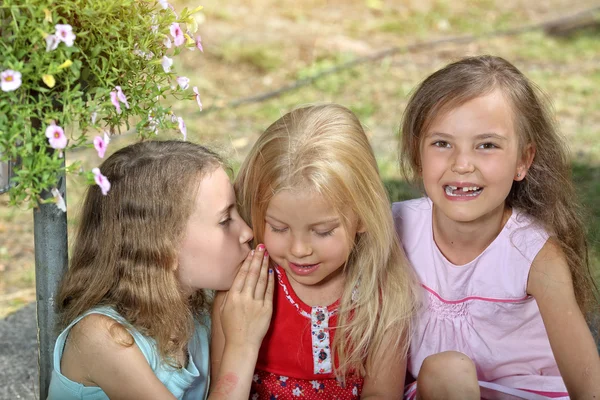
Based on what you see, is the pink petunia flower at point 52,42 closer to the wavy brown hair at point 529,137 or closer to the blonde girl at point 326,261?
the blonde girl at point 326,261

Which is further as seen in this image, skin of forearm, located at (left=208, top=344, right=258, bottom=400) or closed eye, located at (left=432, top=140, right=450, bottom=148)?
closed eye, located at (left=432, top=140, right=450, bottom=148)

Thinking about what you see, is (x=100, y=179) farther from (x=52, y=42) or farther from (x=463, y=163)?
(x=463, y=163)

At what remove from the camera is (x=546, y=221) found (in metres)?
2.58

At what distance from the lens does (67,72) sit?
195cm

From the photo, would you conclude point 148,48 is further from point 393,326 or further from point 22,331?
point 22,331

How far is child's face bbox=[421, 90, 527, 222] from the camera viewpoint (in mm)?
2418

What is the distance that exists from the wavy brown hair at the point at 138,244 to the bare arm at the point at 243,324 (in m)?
0.15

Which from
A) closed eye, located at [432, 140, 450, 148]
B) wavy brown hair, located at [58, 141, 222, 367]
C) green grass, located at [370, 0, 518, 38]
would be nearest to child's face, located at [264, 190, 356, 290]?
wavy brown hair, located at [58, 141, 222, 367]

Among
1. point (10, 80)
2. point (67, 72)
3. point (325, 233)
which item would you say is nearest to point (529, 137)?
point (325, 233)

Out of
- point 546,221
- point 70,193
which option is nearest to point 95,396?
point 546,221

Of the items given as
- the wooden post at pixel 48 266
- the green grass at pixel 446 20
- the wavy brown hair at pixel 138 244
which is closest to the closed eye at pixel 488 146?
the wavy brown hair at pixel 138 244

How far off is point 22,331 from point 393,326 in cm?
156

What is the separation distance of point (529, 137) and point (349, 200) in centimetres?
60

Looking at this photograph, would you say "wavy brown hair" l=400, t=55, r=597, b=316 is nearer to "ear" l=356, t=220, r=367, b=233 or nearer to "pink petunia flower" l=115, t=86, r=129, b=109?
"ear" l=356, t=220, r=367, b=233
